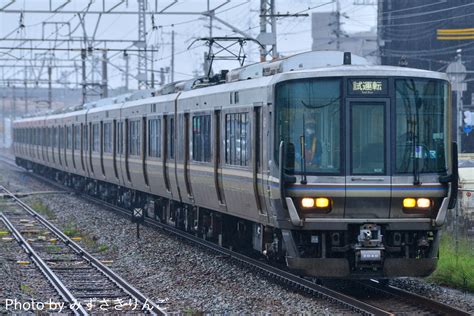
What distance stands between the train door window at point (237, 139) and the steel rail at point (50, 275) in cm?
298

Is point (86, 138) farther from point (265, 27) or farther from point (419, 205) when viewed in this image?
point (419, 205)

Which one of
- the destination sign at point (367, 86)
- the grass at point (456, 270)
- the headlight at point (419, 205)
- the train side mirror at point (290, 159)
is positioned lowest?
the grass at point (456, 270)

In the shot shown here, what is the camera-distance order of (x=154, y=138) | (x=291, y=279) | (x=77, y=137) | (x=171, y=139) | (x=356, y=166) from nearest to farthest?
(x=356, y=166)
(x=291, y=279)
(x=171, y=139)
(x=154, y=138)
(x=77, y=137)

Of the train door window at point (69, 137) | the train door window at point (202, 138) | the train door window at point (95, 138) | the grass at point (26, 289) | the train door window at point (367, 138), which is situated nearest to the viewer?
A: the train door window at point (367, 138)

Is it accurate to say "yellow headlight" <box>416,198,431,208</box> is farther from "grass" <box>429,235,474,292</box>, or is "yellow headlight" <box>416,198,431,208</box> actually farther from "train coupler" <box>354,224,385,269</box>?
"grass" <box>429,235,474,292</box>

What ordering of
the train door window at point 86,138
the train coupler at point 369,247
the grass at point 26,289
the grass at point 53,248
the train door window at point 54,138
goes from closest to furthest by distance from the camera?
the train coupler at point 369,247
the grass at point 26,289
the grass at point 53,248
the train door window at point 86,138
the train door window at point 54,138

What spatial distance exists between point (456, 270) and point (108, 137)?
15.7m

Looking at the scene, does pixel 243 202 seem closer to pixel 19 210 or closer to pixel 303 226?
pixel 303 226

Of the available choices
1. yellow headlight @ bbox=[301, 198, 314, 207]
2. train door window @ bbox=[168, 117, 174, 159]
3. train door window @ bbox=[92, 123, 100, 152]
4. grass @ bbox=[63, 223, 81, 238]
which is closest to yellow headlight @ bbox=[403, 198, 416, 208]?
yellow headlight @ bbox=[301, 198, 314, 207]

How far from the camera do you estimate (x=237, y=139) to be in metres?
14.8

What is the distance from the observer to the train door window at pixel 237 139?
14227 mm

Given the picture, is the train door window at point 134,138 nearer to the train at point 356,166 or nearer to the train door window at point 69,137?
the train at point 356,166

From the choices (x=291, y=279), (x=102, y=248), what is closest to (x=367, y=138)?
(x=291, y=279)

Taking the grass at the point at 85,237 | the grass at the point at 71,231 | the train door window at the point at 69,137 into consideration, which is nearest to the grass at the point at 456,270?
the grass at the point at 85,237
